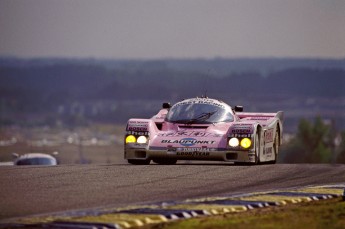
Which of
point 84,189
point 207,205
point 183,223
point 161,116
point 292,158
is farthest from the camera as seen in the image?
point 292,158

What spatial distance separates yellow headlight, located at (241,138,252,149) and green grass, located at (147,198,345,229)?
24.9 ft

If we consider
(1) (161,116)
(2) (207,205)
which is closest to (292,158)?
(1) (161,116)

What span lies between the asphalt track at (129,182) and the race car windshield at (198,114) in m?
1.53

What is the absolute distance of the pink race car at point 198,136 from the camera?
2933 cm

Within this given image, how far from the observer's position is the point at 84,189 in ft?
74.4

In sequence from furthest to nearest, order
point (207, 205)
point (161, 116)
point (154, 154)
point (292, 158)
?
point (292, 158), point (161, 116), point (154, 154), point (207, 205)

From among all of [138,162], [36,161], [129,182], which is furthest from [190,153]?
[36,161]

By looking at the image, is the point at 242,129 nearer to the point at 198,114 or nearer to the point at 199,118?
the point at 199,118

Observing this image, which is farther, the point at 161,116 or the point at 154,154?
the point at 161,116

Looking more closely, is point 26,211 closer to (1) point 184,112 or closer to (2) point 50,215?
(2) point 50,215

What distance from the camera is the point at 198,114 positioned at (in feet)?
101

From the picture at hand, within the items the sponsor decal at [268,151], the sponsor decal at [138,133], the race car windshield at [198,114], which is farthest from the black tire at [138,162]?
the sponsor decal at [268,151]

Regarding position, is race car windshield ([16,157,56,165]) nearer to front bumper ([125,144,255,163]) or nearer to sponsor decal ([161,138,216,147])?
front bumper ([125,144,255,163])

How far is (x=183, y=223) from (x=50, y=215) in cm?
171
